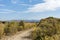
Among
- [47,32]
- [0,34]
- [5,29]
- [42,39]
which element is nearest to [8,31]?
[5,29]

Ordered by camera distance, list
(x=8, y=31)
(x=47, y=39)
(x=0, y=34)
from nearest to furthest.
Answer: (x=47, y=39) → (x=0, y=34) → (x=8, y=31)

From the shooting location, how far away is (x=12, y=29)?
25.7m

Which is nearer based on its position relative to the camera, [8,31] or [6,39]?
[6,39]

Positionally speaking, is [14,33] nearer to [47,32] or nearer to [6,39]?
[6,39]

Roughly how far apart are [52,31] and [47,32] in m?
0.83

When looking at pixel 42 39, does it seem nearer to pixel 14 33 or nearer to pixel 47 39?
pixel 47 39

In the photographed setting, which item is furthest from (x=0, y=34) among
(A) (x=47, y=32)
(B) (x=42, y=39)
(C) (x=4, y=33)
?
(B) (x=42, y=39)

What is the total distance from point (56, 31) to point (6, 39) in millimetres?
5635

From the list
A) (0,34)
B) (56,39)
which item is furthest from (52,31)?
(0,34)

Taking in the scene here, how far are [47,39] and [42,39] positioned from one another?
639 millimetres

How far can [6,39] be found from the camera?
2095 cm

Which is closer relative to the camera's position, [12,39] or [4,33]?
[12,39]

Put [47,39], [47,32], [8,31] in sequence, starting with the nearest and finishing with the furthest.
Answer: [47,39]
[47,32]
[8,31]

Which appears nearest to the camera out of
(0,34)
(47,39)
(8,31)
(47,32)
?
(47,39)
